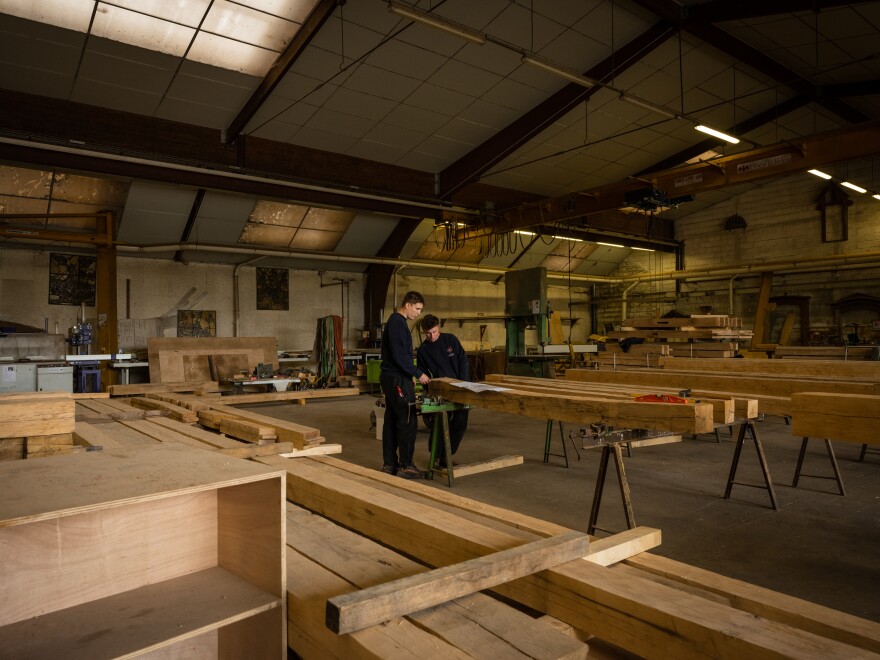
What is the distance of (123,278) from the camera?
11.0 metres

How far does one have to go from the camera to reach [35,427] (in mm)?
2488

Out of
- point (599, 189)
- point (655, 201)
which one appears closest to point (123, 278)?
point (599, 189)

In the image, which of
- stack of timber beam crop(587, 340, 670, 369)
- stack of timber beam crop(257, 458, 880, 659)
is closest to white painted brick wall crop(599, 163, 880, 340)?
stack of timber beam crop(587, 340, 670, 369)

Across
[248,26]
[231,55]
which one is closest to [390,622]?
[248,26]

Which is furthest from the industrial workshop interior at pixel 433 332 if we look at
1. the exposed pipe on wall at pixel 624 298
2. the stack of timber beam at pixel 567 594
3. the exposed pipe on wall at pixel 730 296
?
the exposed pipe on wall at pixel 730 296

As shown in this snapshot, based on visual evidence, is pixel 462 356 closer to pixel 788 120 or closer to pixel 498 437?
pixel 498 437

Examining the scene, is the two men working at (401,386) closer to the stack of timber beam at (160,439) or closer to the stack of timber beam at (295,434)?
the stack of timber beam at (295,434)

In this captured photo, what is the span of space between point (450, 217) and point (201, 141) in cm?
506

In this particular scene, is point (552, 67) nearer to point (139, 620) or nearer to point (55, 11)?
point (55, 11)

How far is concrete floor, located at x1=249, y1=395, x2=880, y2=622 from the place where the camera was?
3.11 metres

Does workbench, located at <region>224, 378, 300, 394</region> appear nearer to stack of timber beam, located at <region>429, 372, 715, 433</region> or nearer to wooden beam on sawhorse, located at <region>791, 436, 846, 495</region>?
stack of timber beam, located at <region>429, 372, 715, 433</region>

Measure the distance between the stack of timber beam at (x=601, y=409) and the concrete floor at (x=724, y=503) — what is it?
0.81m

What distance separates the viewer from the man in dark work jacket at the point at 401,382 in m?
4.99

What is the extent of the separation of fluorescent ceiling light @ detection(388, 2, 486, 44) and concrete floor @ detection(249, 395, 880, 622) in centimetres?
429
